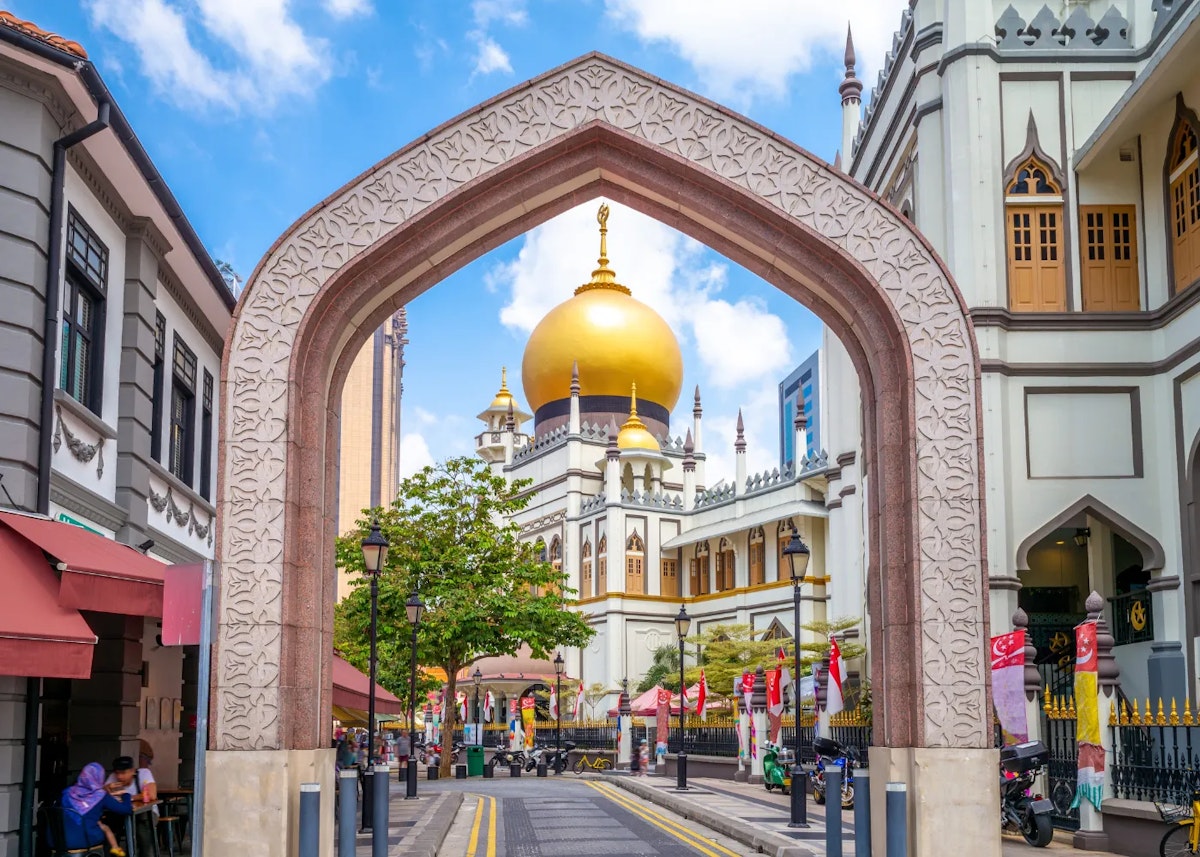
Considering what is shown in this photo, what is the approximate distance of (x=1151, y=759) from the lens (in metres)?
15.5

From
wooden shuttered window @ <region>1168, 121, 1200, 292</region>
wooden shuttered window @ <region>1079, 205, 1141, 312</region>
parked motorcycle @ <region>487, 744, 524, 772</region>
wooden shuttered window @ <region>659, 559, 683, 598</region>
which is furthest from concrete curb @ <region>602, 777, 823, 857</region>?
wooden shuttered window @ <region>659, 559, 683, 598</region>

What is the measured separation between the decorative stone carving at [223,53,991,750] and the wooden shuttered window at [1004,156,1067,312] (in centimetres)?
1317

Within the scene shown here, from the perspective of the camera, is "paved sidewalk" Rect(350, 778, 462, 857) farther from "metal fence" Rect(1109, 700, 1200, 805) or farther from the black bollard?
"metal fence" Rect(1109, 700, 1200, 805)

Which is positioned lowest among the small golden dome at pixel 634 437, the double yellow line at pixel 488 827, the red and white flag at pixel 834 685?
the double yellow line at pixel 488 827

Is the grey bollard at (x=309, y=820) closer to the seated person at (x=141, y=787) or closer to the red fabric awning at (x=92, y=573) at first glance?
the red fabric awning at (x=92, y=573)

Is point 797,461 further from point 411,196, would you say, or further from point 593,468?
point 411,196

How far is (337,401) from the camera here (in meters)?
12.1

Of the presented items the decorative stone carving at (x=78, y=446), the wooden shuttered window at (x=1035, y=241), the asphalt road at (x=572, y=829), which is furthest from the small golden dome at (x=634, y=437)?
the decorative stone carving at (x=78, y=446)

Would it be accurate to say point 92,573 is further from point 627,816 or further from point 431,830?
point 627,816

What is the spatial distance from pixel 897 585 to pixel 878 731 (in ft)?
4.24

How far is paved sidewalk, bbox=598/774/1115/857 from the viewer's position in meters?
15.7

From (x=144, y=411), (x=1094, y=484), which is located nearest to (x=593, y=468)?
(x=1094, y=484)

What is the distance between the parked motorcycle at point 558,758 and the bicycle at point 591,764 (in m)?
0.44

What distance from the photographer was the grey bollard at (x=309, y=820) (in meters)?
9.97
